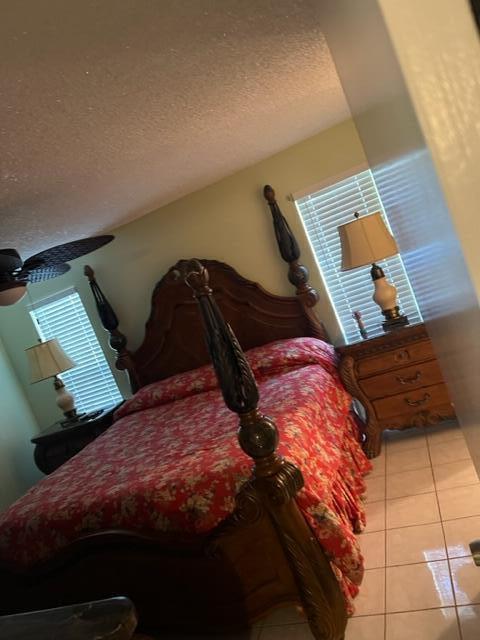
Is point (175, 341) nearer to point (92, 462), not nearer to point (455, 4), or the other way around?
point (92, 462)

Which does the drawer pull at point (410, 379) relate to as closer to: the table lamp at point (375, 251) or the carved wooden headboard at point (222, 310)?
the table lamp at point (375, 251)

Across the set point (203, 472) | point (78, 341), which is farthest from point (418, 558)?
point (78, 341)

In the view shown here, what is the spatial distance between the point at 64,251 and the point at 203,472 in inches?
60.5

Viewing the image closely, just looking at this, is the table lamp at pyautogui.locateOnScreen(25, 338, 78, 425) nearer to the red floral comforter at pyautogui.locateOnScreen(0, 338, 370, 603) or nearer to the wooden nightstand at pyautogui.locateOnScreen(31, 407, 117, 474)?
the wooden nightstand at pyautogui.locateOnScreen(31, 407, 117, 474)

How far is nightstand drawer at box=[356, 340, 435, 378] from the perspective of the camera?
9.89ft

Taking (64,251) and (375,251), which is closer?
(64,251)

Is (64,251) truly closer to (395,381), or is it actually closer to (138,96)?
(138,96)

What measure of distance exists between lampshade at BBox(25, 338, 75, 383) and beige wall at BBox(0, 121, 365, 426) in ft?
1.64

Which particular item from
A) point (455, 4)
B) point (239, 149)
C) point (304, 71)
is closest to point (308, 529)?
point (455, 4)

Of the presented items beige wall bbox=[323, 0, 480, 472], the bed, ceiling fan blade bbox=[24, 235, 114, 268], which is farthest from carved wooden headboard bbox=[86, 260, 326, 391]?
beige wall bbox=[323, 0, 480, 472]

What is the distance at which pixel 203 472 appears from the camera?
1.91 meters

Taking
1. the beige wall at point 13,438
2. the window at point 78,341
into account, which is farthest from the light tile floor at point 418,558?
the beige wall at point 13,438

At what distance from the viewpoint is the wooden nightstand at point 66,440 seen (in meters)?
3.84

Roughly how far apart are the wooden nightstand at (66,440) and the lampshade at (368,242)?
2196 millimetres
